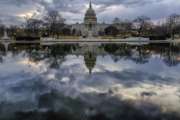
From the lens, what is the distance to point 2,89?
14039mm

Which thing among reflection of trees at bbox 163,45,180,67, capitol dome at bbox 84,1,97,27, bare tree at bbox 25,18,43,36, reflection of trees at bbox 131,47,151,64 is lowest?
reflection of trees at bbox 131,47,151,64

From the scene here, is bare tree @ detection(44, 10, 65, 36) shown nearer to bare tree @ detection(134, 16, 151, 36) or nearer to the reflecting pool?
bare tree @ detection(134, 16, 151, 36)

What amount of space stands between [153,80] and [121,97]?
481 centimetres

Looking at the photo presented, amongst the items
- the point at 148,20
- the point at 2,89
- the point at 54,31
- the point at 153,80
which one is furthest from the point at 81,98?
the point at 148,20

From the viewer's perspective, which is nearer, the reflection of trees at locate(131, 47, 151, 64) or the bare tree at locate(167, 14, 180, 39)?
the reflection of trees at locate(131, 47, 151, 64)

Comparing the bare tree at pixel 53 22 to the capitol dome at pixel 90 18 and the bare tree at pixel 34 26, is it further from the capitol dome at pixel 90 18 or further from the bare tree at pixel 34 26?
the capitol dome at pixel 90 18

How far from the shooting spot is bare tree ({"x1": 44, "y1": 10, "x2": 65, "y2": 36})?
10631 centimetres

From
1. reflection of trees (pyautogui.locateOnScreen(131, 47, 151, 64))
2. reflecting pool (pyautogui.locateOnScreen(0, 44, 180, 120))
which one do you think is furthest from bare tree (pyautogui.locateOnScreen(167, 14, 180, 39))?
reflecting pool (pyautogui.locateOnScreen(0, 44, 180, 120))

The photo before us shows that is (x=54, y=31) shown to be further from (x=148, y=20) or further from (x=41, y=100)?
(x=41, y=100)

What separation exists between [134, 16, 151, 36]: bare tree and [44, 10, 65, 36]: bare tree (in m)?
28.7

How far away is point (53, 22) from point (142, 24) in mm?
34628

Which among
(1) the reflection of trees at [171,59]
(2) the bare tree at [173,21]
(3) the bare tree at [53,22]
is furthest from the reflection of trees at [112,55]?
(2) the bare tree at [173,21]

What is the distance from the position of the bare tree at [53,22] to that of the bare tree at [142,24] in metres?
28.7

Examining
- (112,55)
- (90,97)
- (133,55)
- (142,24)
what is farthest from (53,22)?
(90,97)
